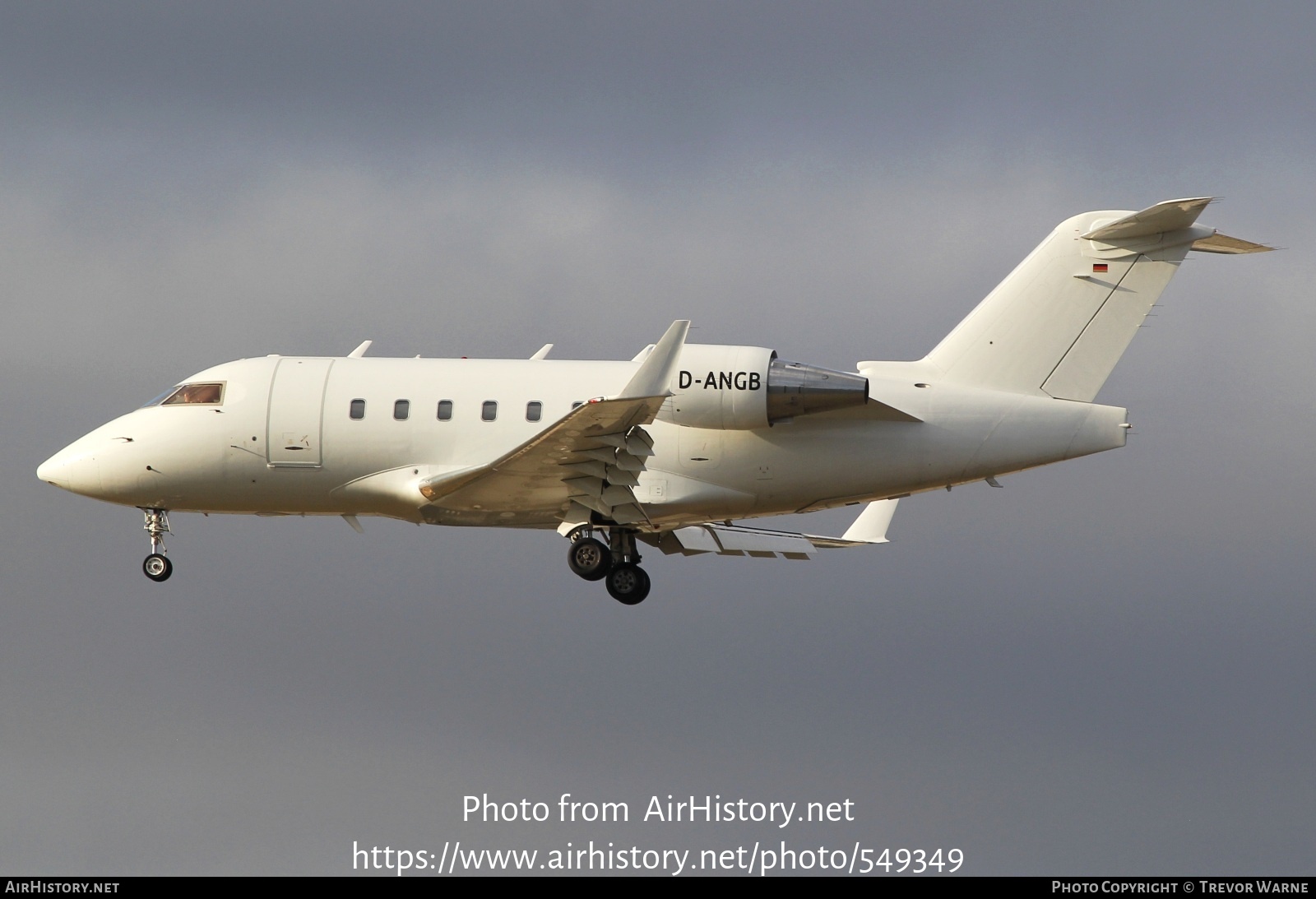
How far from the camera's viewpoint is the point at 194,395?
28172 mm

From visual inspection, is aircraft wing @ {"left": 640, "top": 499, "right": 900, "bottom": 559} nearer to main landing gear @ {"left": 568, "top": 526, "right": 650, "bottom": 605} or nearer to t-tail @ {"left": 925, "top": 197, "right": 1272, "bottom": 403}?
main landing gear @ {"left": 568, "top": 526, "right": 650, "bottom": 605}

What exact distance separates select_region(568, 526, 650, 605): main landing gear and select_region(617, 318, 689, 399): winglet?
13.8 feet

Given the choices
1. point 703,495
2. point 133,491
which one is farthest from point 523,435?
point 133,491

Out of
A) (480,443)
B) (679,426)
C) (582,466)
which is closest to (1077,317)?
(679,426)

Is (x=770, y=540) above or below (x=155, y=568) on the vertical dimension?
above

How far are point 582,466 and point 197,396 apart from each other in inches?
295

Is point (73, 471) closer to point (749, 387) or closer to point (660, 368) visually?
point (660, 368)

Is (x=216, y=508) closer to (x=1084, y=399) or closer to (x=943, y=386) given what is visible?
(x=943, y=386)

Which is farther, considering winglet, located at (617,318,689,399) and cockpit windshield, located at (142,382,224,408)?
cockpit windshield, located at (142,382,224,408)

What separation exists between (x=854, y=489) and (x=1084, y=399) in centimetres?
419

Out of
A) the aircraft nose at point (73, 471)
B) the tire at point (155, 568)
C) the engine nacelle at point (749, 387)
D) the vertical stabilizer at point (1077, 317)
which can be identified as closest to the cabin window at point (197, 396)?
the aircraft nose at point (73, 471)

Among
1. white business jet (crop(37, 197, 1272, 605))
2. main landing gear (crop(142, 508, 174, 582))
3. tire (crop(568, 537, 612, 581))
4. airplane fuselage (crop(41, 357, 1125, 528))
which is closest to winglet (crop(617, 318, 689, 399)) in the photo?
white business jet (crop(37, 197, 1272, 605))

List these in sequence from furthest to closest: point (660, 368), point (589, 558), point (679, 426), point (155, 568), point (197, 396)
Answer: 1. point (155, 568)
2. point (197, 396)
3. point (589, 558)
4. point (679, 426)
5. point (660, 368)

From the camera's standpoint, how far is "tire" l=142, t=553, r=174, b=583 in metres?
29.1
